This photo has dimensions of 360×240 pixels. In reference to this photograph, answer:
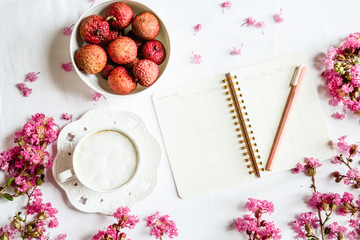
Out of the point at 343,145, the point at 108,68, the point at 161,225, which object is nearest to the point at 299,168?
the point at 343,145

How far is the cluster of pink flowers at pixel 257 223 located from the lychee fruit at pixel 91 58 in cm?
66

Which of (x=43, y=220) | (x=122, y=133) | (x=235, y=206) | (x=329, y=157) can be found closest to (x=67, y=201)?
(x=43, y=220)

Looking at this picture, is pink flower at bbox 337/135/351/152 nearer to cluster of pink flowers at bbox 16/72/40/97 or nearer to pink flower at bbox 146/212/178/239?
pink flower at bbox 146/212/178/239

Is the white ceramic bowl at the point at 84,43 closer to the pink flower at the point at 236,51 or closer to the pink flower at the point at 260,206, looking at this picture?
the pink flower at the point at 236,51

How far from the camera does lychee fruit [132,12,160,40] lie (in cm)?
98

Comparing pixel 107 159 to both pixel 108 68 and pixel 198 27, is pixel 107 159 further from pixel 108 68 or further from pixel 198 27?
pixel 198 27

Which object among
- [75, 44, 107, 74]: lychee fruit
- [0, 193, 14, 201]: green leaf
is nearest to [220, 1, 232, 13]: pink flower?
[75, 44, 107, 74]: lychee fruit

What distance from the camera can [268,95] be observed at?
112 centimetres

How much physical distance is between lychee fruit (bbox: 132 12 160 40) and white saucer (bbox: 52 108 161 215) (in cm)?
26

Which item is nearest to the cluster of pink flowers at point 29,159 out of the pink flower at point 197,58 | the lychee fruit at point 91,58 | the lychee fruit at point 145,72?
the lychee fruit at point 91,58

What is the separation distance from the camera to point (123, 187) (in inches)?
40.6

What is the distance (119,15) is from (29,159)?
51 cm

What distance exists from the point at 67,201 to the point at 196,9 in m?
0.79

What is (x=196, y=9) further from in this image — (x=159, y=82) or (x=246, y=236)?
(x=246, y=236)
